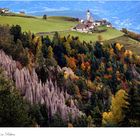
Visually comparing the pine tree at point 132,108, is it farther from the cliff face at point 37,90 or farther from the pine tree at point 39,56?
the pine tree at point 39,56

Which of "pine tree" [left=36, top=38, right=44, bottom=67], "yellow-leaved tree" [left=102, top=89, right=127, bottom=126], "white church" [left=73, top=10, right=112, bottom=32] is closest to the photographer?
"yellow-leaved tree" [left=102, top=89, right=127, bottom=126]

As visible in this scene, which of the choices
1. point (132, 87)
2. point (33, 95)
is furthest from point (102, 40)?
point (33, 95)

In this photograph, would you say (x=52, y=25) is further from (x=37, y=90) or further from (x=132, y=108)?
(x=132, y=108)

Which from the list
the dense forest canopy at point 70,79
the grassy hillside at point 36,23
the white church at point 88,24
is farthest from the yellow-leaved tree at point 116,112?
the grassy hillside at point 36,23

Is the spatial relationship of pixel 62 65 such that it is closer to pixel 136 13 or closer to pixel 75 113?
pixel 75 113

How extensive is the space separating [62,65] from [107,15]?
0.75 metres

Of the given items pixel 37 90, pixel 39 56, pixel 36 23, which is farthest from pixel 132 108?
pixel 36 23

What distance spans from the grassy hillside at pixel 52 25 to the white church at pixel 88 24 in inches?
1.9

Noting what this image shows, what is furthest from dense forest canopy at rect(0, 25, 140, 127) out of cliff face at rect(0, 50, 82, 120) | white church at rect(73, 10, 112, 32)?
white church at rect(73, 10, 112, 32)

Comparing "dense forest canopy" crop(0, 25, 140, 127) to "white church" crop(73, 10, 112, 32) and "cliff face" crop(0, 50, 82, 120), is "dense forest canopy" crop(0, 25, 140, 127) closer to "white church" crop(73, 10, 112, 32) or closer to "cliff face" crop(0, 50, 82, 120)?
"cliff face" crop(0, 50, 82, 120)

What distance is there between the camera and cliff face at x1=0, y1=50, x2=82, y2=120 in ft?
14.7
